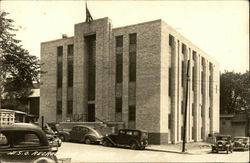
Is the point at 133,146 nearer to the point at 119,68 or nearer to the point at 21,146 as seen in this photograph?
the point at 119,68

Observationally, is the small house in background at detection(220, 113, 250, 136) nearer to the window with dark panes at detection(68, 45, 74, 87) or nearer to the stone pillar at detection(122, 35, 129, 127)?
the stone pillar at detection(122, 35, 129, 127)

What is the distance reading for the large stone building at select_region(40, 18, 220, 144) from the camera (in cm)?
3525

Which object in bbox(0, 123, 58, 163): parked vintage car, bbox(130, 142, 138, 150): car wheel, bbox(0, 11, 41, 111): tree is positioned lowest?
bbox(130, 142, 138, 150): car wheel

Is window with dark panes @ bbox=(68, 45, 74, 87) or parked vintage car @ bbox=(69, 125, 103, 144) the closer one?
parked vintage car @ bbox=(69, 125, 103, 144)

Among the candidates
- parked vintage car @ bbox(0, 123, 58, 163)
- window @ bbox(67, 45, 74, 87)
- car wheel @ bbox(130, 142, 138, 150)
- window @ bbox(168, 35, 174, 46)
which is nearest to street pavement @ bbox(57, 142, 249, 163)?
car wheel @ bbox(130, 142, 138, 150)

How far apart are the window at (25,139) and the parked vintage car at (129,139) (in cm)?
1947

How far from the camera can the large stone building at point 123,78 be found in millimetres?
35250

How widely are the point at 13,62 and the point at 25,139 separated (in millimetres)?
13182

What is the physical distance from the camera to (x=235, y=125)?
59.3 meters

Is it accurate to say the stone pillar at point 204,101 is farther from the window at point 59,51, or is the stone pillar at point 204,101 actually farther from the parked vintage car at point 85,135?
the parked vintage car at point 85,135

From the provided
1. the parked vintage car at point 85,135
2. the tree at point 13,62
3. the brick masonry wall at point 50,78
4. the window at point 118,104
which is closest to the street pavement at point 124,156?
the parked vintage car at point 85,135

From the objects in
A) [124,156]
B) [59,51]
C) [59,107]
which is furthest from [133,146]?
[59,51]

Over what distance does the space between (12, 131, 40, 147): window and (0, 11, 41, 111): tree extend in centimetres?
1155

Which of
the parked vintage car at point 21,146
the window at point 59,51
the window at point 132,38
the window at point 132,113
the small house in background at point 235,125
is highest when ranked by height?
the window at point 132,38
